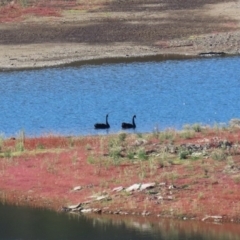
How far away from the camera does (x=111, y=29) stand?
57.6m

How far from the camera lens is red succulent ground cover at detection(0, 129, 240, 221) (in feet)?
76.8

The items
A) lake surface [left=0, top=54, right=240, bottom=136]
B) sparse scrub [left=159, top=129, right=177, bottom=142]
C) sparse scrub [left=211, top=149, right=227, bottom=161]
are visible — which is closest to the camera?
sparse scrub [left=211, top=149, right=227, bottom=161]

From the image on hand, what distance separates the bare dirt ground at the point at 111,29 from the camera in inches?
2064

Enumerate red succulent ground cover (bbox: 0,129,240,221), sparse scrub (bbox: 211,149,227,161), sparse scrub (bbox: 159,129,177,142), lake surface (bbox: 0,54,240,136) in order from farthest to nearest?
lake surface (bbox: 0,54,240,136) < sparse scrub (bbox: 159,129,177,142) < sparse scrub (bbox: 211,149,227,161) < red succulent ground cover (bbox: 0,129,240,221)

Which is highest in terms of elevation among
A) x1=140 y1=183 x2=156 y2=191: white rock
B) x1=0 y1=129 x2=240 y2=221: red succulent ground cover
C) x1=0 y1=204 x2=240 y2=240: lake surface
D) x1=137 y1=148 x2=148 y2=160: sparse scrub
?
x1=137 y1=148 x2=148 y2=160: sparse scrub

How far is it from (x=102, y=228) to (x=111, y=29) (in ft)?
118

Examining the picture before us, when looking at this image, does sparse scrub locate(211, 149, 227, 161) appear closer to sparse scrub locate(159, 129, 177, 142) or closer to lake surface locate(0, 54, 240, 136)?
sparse scrub locate(159, 129, 177, 142)

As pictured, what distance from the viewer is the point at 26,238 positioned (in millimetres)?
22094

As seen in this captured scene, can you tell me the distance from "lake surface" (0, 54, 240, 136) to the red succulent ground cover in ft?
12.9

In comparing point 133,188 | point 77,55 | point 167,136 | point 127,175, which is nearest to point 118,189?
point 133,188

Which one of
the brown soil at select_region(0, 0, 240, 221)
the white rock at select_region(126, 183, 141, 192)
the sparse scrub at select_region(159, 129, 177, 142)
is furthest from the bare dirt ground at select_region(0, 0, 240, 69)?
the white rock at select_region(126, 183, 141, 192)

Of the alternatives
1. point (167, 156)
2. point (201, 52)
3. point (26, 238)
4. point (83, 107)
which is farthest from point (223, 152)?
point (201, 52)

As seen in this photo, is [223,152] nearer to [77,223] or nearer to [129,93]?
[77,223]

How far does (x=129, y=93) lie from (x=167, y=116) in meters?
6.04
